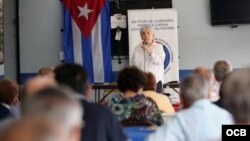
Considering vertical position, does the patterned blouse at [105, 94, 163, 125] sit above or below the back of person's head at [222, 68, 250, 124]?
below

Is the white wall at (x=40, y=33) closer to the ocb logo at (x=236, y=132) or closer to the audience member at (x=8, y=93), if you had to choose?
the audience member at (x=8, y=93)

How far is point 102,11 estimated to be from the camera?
326 inches

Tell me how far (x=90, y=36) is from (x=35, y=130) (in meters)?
7.46

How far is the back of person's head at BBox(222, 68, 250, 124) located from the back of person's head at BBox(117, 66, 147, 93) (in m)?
1.47

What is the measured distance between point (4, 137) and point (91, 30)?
739 cm

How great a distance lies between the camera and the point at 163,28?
7.90 meters

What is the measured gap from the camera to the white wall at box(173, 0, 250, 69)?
318 inches

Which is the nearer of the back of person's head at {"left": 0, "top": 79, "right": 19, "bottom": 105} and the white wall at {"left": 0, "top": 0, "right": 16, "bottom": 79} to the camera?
the back of person's head at {"left": 0, "top": 79, "right": 19, "bottom": 105}

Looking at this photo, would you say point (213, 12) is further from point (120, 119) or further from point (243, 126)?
point (243, 126)

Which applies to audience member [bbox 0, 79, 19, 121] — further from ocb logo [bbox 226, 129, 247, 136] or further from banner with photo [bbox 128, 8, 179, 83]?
banner with photo [bbox 128, 8, 179, 83]

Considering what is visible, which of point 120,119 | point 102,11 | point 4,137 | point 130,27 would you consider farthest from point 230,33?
point 4,137

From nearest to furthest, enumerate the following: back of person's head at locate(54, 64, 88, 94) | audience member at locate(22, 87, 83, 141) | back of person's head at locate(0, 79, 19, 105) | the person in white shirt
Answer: audience member at locate(22, 87, 83, 141)
back of person's head at locate(54, 64, 88, 94)
back of person's head at locate(0, 79, 19, 105)
the person in white shirt

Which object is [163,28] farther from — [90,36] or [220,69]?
[220,69]

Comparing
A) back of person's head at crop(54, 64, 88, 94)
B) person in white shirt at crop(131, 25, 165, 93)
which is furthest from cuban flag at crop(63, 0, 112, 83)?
back of person's head at crop(54, 64, 88, 94)
